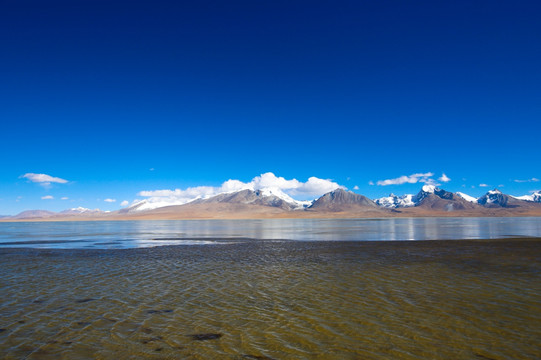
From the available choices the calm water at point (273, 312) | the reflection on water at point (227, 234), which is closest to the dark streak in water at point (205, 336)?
the calm water at point (273, 312)

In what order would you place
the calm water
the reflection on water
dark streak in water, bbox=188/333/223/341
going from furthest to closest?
the reflection on water → dark streak in water, bbox=188/333/223/341 → the calm water

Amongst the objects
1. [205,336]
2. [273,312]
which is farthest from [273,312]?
[205,336]

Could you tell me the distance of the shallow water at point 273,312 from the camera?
27.2 ft

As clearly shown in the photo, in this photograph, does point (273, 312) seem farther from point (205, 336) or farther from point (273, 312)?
point (205, 336)

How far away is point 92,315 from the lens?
11.1 meters

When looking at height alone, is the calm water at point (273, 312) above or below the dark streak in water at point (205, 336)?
above

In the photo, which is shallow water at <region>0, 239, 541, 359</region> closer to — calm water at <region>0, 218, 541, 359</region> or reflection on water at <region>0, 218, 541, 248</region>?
calm water at <region>0, 218, 541, 359</region>

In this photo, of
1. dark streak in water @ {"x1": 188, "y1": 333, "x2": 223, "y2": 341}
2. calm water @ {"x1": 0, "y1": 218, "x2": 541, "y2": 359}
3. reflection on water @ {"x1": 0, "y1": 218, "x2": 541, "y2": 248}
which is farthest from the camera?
reflection on water @ {"x1": 0, "y1": 218, "x2": 541, "y2": 248}

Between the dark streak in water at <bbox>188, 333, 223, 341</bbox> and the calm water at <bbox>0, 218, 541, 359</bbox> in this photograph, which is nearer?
the calm water at <bbox>0, 218, 541, 359</bbox>

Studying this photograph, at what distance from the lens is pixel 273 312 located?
1138 cm

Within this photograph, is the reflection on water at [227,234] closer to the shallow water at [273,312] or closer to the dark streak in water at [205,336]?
the shallow water at [273,312]

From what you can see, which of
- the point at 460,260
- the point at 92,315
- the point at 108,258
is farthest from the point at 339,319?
the point at 108,258

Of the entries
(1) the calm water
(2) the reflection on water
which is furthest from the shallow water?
(2) the reflection on water

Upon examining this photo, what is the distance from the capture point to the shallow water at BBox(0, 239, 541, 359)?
8297 mm
